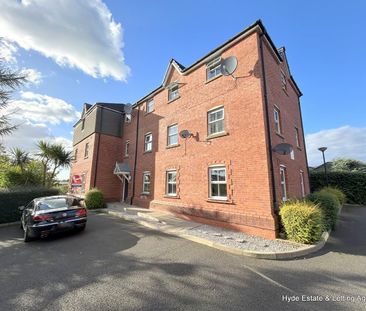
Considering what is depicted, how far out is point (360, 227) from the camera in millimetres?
9227

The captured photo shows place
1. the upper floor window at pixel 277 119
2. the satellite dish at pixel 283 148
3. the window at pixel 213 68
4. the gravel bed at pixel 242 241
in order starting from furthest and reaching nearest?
the window at pixel 213 68, the upper floor window at pixel 277 119, the satellite dish at pixel 283 148, the gravel bed at pixel 242 241

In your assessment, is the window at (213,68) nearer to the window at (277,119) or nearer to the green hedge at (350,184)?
the window at (277,119)


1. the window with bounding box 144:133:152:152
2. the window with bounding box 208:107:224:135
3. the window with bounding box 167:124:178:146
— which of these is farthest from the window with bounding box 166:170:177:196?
the window with bounding box 208:107:224:135

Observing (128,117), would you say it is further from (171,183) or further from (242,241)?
(242,241)

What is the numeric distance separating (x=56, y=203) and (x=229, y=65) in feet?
33.1

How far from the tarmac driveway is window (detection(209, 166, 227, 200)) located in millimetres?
3205

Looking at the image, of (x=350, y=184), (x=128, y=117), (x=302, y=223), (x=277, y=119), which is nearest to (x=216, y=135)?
(x=277, y=119)

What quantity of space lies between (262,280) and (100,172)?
1656 centimetres

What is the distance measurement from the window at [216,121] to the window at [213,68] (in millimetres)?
2197

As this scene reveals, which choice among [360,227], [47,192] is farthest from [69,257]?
[360,227]

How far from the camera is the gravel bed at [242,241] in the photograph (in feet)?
20.3

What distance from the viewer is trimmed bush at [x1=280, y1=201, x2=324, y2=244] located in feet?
21.3

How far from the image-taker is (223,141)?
975 centimetres

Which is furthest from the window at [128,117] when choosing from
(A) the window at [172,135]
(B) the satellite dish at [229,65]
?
(B) the satellite dish at [229,65]
